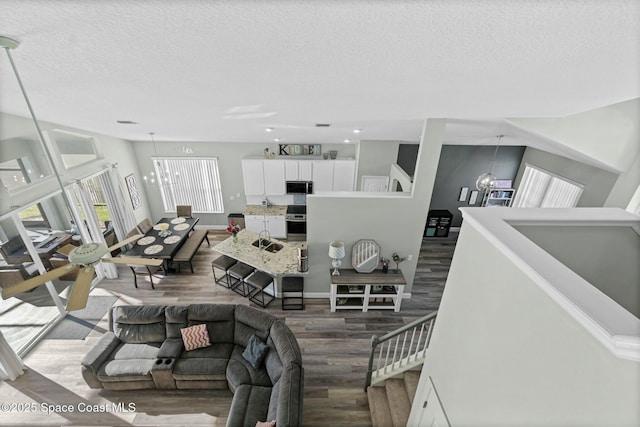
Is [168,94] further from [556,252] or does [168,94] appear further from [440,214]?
[440,214]

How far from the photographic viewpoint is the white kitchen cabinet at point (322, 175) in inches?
264

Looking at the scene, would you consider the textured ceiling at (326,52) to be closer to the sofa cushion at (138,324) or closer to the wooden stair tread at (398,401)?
the sofa cushion at (138,324)

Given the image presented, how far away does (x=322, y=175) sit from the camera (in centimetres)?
684

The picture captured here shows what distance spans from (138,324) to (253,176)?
4290mm

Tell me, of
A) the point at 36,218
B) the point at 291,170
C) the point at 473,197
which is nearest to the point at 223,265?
the point at 291,170

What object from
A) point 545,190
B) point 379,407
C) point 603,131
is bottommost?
point 379,407

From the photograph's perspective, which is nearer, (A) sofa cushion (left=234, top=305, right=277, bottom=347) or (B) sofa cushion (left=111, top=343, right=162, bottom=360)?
(B) sofa cushion (left=111, top=343, right=162, bottom=360)

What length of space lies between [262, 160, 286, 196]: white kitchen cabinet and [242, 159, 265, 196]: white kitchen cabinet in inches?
4.5

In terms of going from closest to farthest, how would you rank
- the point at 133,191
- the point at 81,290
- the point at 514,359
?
the point at 514,359, the point at 81,290, the point at 133,191

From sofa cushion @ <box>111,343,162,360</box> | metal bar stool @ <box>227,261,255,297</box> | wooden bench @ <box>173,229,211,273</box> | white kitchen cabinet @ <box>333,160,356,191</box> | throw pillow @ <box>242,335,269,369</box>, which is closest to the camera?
throw pillow @ <box>242,335,269,369</box>

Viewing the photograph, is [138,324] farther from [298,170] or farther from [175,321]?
[298,170]

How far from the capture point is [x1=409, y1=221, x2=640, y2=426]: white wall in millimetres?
955

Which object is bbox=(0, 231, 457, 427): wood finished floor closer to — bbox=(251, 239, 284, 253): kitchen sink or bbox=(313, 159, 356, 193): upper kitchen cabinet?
bbox=(251, 239, 284, 253): kitchen sink

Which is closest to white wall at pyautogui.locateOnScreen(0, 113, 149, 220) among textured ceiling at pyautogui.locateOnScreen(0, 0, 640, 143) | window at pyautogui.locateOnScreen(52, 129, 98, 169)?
window at pyautogui.locateOnScreen(52, 129, 98, 169)
